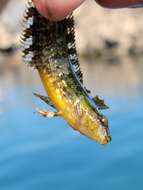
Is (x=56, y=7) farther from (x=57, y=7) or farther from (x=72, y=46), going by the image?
(x=72, y=46)

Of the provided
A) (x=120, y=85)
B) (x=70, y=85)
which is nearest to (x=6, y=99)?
(x=120, y=85)

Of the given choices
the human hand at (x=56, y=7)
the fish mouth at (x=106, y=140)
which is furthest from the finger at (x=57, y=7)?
the fish mouth at (x=106, y=140)

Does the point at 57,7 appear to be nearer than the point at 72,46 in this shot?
Yes

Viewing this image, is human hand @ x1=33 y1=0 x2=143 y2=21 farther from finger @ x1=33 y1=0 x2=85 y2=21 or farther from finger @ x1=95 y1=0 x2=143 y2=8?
finger @ x1=95 y1=0 x2=143 y2=8

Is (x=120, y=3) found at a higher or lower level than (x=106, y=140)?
higher

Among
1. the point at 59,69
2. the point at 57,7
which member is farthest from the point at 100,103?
the point at 57,7

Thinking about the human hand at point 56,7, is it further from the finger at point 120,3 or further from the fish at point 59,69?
the finger at point 120,3

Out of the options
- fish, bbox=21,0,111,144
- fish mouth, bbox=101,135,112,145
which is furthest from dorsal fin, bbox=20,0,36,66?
fish mouth, bbox=101,135,112,145
